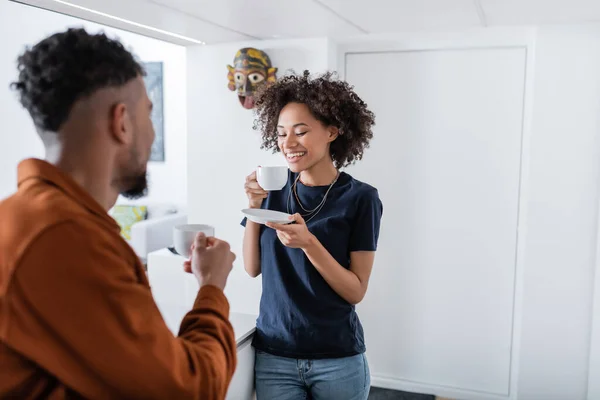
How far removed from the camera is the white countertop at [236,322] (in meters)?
1.52

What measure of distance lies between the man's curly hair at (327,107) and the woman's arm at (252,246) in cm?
33

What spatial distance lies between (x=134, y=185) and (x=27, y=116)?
16.7ft

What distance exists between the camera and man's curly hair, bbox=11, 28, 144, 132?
79 cm

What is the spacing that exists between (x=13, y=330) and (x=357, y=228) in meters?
1.00

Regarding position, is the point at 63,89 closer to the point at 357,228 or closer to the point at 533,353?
the point at 357,228

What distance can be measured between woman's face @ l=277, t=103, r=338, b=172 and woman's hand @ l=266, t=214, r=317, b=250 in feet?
0.86

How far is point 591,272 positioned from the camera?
2523 millimetres

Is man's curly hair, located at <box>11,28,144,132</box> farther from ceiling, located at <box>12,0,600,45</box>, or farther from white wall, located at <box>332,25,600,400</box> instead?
white wall, located at <box>332,25,600,400</box>

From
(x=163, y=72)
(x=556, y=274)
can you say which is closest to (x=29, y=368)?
(x=556, y=274)

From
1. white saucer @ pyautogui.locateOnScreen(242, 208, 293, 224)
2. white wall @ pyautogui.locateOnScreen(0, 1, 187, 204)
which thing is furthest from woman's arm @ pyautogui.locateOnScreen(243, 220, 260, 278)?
white wall @ pyautogui.locateOnScreen(0, 1, 187, 204)

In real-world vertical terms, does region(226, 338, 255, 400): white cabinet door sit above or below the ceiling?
below

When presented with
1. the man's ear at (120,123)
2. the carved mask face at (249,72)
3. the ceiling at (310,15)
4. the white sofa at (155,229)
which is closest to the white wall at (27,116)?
the white sofa at (155,229)

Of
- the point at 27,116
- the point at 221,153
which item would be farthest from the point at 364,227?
the point at 27,116

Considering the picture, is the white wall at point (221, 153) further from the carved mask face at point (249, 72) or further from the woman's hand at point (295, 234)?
the woman's hand at point (295, 234)
